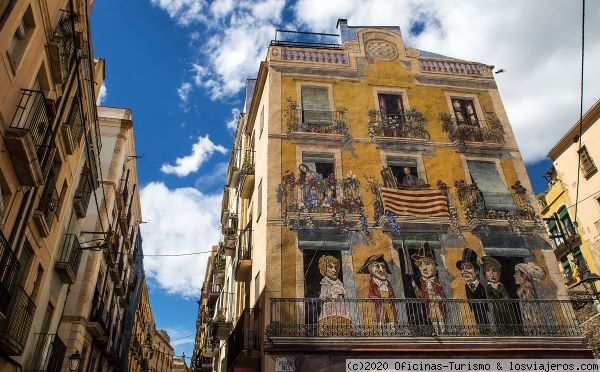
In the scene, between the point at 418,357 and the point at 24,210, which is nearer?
the point at 24,210

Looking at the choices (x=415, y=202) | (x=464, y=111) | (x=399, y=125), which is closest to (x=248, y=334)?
(x=415, y=202)

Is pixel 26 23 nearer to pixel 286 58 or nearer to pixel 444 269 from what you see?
pixel 286 58

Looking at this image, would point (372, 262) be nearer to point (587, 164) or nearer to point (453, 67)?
point (453, 67)

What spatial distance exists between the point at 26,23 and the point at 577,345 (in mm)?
18271

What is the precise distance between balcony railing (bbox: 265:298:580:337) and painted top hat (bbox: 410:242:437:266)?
148 cm

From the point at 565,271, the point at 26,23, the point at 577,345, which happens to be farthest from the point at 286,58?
the point at 565,271

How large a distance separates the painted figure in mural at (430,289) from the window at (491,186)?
11.4ft

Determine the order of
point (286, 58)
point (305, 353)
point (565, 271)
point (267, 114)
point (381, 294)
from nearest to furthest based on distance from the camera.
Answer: point (305, 353), point (381, 294), point (267, 114), point (286, 58), point (565, 271)

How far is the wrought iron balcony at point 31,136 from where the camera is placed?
35.3ft

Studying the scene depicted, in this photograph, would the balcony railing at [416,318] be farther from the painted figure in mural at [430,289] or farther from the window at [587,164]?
the window at [587,164]

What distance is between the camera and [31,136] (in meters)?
11.4

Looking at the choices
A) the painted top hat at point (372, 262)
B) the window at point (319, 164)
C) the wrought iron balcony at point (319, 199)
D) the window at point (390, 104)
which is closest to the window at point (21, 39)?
the wrought iron balcony at point (319, 199)

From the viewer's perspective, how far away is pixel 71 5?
1373 cm

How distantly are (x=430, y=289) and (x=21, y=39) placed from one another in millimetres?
13933
